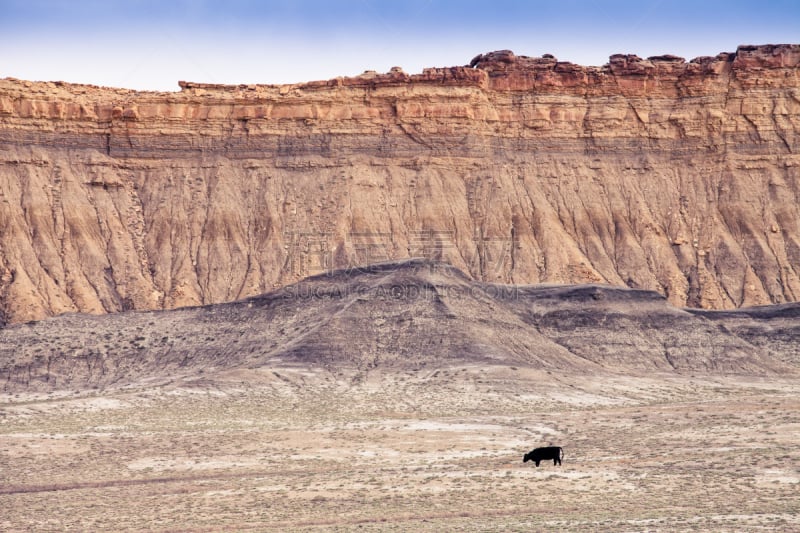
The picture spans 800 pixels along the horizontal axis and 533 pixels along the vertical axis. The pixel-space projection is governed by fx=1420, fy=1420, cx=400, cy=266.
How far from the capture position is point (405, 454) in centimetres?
4066

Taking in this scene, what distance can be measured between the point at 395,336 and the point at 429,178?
30563mm

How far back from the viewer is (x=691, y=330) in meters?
67.1

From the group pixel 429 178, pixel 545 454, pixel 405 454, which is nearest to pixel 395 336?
pixel 405 454

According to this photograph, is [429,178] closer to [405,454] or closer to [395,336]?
[395,336]

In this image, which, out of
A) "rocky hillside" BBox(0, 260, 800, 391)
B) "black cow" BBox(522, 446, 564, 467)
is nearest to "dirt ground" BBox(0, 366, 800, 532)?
"black cow" BBox(522, 446, 564, 467)

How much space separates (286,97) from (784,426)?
54.1 metres

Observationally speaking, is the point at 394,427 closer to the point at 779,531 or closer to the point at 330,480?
the point at 330,480

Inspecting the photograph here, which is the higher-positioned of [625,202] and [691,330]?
[625,202]

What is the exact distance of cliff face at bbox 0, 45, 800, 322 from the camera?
84562mm

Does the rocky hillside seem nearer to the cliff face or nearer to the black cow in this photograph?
the cliff face

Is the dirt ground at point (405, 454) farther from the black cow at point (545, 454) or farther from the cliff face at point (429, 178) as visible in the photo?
the cliff face at point (429, 178)

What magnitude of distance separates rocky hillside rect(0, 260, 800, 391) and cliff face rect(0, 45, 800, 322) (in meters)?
16.0

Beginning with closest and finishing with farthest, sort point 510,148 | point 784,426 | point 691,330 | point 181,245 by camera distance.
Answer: point 784,426 → point 691,330 → point 181,245 → point 510,148

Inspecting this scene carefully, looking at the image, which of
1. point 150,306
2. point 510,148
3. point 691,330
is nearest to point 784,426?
point 691,330
